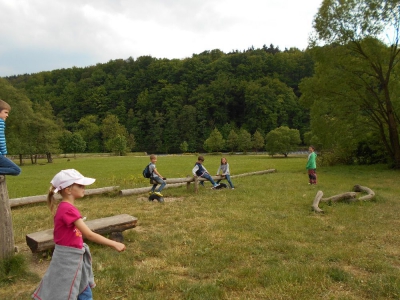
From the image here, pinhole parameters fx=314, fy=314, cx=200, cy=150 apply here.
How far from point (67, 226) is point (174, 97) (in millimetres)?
119450

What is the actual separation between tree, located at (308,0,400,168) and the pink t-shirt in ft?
72.9

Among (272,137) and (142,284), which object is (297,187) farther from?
(272,137)

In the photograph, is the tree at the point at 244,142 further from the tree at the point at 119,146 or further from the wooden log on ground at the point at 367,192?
the wooden log on ground at the point at 367,192

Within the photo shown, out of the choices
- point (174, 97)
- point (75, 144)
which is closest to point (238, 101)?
point (174, 97)

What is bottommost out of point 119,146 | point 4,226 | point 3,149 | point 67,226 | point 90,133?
point 4,226

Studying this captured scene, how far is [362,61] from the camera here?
72.0 ft

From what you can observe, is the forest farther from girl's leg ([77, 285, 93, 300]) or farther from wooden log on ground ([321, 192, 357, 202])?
girl's leg ([77, 285, 93, 300])

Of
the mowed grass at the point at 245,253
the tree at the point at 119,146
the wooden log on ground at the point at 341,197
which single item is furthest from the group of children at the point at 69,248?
the tree at the point at 119,146

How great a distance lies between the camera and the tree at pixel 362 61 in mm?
21281

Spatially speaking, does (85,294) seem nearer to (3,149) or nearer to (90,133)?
(3,149)

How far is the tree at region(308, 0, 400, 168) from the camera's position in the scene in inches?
838

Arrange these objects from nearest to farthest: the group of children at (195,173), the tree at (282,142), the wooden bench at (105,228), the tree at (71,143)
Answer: the wooden bench at (105,228) < the group of children at (195,173) < the tree at (282,142) < the tree at (71,143)

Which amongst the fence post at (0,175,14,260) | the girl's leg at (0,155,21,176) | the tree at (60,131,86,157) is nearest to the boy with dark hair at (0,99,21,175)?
the girl's leg at (0,155,21,176)

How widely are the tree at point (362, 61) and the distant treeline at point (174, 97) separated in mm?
75369
